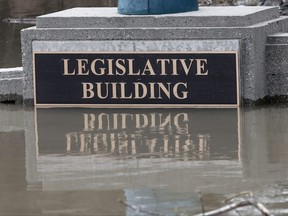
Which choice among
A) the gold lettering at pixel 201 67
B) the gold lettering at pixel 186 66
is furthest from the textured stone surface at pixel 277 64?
the gold lettering at pixel 186 66

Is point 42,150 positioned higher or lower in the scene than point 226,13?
lower

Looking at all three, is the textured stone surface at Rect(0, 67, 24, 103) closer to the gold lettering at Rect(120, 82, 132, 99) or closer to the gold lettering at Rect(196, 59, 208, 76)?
the gold lettering at Rect(120, 82, 132, 99)

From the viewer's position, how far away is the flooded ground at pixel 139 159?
7.36 metres

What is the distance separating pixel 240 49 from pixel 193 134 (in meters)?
1.59

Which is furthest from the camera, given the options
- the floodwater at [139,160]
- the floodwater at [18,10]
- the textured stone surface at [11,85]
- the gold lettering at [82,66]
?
the floodwater at [18,10]

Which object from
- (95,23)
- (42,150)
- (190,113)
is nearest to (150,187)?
(42,150)

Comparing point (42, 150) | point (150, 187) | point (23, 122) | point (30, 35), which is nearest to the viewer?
point (150, 187)

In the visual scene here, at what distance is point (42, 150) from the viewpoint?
935 cm

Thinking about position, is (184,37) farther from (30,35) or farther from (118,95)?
(30,35)

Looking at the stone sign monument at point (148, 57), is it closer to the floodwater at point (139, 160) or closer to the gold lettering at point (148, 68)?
the gold lettering at point (148, 68)

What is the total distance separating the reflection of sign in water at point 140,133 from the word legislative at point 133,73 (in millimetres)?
231

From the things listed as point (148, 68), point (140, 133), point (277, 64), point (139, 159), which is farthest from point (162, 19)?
point (139, 159)

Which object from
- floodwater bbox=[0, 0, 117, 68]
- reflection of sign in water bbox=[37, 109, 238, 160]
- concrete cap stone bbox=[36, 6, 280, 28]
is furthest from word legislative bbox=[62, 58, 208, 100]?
floodwater bbox=[0, 0, 117, 68]

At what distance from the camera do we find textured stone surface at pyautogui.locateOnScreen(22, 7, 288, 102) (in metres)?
11.0
